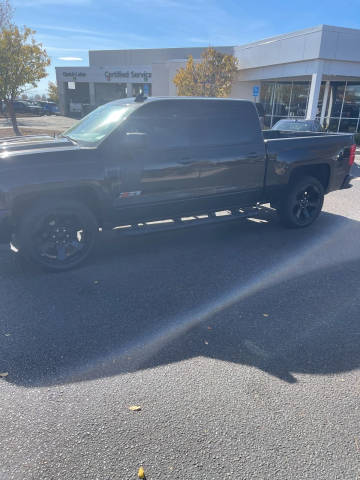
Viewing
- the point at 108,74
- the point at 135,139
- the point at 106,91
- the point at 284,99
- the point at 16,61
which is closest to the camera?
the point at 135,139

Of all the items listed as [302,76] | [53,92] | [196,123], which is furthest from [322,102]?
[53,92]

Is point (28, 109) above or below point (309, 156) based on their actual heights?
below

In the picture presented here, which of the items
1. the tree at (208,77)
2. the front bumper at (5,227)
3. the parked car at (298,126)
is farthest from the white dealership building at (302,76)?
the front bumper at (5,227)

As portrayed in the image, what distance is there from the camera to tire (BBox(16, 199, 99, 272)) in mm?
4559

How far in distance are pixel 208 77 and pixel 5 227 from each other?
23662 millimetres

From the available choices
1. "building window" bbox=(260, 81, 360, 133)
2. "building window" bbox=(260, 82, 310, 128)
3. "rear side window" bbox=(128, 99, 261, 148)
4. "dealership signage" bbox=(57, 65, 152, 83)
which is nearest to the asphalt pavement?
"rear side window" bbox=(128, 99, 261, 148)

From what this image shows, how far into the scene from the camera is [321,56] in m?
19.1

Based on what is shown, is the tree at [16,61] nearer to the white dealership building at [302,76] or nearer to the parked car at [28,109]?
the white dealership building at [302,76]

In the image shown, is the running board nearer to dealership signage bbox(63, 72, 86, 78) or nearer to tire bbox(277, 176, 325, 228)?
tire bbox(277, 176, 325, 228)

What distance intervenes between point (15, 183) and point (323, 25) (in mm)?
19359

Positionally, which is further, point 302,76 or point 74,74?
point 74,74

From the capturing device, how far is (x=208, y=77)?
82.9 ft

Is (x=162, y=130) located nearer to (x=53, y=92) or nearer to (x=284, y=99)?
(x=284, y=99)

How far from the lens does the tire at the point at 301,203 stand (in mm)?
6570
